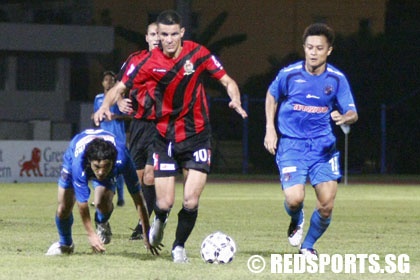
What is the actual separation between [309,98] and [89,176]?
2.13m

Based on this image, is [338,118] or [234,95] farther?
[338,118]

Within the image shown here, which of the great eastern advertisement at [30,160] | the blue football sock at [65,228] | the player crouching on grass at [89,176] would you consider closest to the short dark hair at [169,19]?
the player crouching on grass at [89,176]

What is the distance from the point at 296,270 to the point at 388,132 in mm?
29479

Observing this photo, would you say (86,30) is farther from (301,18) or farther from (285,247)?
(285,247)

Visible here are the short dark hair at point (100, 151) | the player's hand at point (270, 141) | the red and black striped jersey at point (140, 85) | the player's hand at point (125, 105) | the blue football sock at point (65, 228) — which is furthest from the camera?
the player's hand at point (125, 105)

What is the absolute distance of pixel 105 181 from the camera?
11.4 m

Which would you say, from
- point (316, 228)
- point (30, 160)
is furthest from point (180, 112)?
point (30, 160)

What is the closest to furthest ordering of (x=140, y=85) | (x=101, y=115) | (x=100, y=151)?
(x=101, y=115), (x=100, y=151), (x=140, y=85)

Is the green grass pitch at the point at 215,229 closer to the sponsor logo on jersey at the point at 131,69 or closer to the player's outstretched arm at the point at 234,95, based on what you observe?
the player's outstretched arm at the point at 234,95

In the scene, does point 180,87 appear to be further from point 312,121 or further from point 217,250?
point 217,250

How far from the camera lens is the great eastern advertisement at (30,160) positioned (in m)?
29.9

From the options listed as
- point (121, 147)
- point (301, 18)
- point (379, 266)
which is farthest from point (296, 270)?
point (301, 18)

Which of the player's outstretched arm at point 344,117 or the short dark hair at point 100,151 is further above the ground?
the player's outstretched arm at point 344,117

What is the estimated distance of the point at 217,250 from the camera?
1043 centimetres
